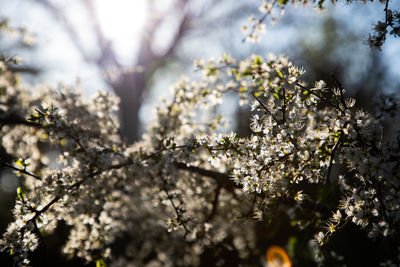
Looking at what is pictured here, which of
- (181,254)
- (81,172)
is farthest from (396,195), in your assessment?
(181,254)

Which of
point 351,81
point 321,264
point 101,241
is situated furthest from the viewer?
point 351,81

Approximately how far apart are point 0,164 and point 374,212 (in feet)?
12.4

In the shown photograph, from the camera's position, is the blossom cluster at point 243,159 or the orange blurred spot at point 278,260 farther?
the orange blurred spot at point 278,260

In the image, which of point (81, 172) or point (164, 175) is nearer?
point (81, 172)

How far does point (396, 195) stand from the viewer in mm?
2045

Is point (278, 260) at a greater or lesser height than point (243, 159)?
lesser

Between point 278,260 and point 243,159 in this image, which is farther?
point 278,260

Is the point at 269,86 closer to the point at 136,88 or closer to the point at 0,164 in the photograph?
the point at 0,164

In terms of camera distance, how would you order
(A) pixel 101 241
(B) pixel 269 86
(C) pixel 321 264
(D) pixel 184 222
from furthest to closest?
(A) pixel 101 241 → (D) pixel 184 222 → (B) pixel 269 86 → (C) pixel 321 264

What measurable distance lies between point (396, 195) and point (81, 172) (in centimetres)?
322

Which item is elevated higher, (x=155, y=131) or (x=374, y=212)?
(x=155, y=131)

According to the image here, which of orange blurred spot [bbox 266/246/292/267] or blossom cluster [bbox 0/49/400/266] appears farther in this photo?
orange blurred spot [bbox 266/246/292/267]

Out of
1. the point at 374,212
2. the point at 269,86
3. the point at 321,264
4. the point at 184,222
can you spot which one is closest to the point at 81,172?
the point at 184,222

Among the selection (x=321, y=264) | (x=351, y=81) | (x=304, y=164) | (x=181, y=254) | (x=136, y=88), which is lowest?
(x=321, y=264)
